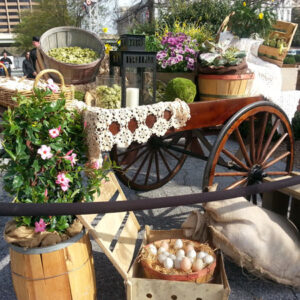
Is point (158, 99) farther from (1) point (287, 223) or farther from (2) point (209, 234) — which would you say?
(1) point (287, 223)

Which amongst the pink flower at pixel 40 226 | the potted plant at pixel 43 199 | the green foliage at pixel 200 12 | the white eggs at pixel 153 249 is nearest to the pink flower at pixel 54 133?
the potted plant at pixel 43 199

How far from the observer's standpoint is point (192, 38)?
3.23 metres

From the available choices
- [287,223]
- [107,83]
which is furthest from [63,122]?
[287,223]

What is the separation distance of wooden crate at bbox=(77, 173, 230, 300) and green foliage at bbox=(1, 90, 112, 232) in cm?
22

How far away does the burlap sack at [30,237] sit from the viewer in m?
1.68

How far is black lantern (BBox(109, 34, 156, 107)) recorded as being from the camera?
2373mm

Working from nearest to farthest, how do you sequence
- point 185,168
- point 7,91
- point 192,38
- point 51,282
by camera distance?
point 51,282, point 7,91, point 192,38, point 185,168

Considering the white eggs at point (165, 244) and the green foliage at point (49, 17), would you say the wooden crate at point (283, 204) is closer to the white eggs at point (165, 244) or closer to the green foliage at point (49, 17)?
the white eggs at point (165, 244)

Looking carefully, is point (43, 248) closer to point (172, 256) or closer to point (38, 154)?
point (38, 154)

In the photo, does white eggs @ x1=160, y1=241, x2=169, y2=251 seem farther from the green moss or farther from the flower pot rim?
the green moss

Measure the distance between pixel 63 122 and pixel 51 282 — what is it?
83 cm

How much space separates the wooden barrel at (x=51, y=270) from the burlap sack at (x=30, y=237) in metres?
0.03

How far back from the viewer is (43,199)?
5.86ft

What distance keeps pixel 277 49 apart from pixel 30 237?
2879 mm
